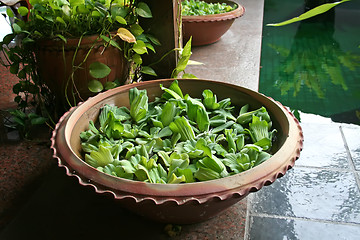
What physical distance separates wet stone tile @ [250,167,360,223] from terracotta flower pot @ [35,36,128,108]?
0.78 metres

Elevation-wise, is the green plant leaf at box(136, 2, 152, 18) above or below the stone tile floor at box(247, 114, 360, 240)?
above

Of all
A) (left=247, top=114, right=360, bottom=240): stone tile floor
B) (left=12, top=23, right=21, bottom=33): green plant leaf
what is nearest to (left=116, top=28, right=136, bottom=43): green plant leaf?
(left=12, top=23, right=21, bottom=33): green plant leaf

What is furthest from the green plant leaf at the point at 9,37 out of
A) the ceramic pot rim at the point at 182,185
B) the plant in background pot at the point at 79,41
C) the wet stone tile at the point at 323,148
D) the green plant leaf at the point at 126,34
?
the wet stone tile at the point at 323,148

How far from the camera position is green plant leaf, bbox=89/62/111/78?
4.37 feet

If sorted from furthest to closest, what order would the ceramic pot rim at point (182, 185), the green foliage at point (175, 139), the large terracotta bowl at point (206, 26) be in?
the large terracotta bowl at point (206, 26) → the green foliage at point (175, 139) → the ceramic pot rim at point (182, 185)

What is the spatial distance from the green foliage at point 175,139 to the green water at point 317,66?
5.73ft

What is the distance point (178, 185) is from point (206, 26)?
2.02 meters

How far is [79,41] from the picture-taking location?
4.24 ft

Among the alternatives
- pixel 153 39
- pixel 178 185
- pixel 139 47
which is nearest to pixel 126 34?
pixel 139 47

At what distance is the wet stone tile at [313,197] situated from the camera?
1.17 m

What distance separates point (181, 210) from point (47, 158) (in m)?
0.78

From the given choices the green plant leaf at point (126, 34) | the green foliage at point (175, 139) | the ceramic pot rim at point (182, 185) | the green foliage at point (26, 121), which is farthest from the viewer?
the green foliage at point (26, 121)

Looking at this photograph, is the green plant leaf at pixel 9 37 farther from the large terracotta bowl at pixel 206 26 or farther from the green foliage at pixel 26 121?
the large terracotta bowl at pixel 206 26

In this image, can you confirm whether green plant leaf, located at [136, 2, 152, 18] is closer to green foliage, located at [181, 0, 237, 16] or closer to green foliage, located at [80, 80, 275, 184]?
green foliage, located at [80, 80, 275, 184]
